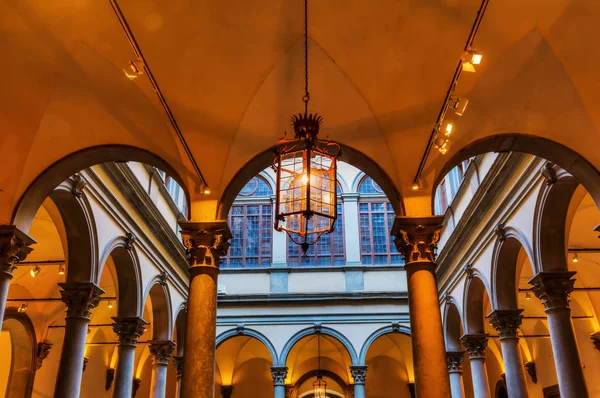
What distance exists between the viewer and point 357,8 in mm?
6637

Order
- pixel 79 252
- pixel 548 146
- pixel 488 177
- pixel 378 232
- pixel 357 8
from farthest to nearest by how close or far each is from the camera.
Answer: pixel 378 232 → pixel 488 177 → pixel 79 252 → pixel 548 146 → pixel 357 8

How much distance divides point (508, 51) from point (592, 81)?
40.4 inches

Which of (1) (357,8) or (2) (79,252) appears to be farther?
(2) (79,252)

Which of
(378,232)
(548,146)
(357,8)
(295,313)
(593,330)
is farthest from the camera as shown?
(378,232)

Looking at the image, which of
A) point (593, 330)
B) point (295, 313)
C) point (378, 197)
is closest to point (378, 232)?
point (378, 197)

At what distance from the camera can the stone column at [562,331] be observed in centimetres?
852

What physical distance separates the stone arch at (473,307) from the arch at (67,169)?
851 cm

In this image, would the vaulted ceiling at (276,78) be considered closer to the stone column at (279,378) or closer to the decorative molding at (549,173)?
the decorative molding at (549,173)

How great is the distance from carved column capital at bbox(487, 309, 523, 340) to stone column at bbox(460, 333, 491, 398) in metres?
2.45

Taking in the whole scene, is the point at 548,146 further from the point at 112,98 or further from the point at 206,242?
the point at 112,98

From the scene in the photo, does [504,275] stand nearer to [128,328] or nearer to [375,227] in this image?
[128,328]

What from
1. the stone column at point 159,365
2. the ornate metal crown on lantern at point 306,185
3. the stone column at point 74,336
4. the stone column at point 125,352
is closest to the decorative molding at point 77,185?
the stone column at point 74,336

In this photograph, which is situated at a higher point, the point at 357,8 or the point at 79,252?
the point at 357,8

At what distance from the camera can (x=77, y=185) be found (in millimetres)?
9250
